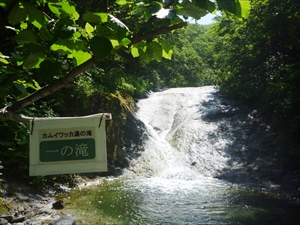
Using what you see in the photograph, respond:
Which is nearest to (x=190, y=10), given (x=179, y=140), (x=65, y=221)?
(x=65, y=221)

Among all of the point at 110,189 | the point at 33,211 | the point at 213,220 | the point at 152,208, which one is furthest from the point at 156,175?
the point at 33,211

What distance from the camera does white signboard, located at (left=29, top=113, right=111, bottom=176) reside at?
1.56 m

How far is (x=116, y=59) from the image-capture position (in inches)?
695

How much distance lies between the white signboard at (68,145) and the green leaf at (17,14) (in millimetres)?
567

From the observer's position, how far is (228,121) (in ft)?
44.5

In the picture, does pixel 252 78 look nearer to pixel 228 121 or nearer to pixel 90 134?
pixel 228 121

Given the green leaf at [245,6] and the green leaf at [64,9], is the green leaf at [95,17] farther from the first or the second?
the green leaf at [245,6]

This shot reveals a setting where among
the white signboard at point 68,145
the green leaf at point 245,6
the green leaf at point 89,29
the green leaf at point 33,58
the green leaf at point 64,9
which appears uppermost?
the green leaf at point 64,9

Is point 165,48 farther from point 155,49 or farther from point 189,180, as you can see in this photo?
point 189,180

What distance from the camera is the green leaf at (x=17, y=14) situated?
123cm

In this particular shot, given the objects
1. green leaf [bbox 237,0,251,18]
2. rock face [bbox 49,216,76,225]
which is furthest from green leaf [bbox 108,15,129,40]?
rock face [bbox 49,216,76,225]

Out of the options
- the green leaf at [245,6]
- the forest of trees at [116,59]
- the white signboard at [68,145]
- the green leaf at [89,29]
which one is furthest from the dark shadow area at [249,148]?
the green leaf at [89,29]

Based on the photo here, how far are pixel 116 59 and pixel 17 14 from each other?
16.7 meters

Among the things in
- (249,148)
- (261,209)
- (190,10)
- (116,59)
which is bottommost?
(261,209)
